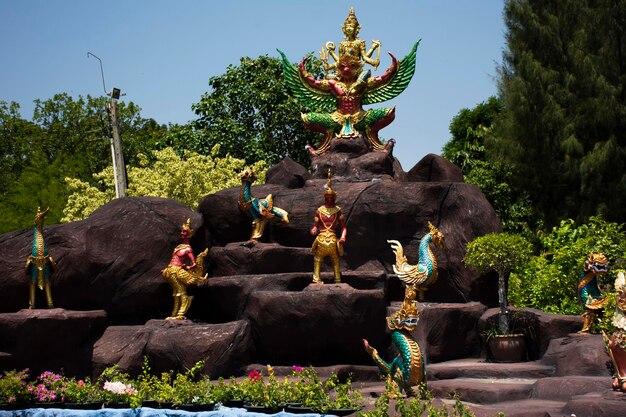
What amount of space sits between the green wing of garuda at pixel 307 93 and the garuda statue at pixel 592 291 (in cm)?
651

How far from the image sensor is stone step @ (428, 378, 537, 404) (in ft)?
34.9

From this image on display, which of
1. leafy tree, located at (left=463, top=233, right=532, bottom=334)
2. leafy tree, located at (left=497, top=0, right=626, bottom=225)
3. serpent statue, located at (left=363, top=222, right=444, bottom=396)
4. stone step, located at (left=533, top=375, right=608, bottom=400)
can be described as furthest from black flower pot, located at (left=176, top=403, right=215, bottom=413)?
leafy tree, located at (left=497, top=0, right=626, bottom=225)

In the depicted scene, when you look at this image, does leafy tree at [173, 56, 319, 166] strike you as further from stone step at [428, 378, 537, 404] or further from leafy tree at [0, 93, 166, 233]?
stone step at [428, 378, 537, 404]

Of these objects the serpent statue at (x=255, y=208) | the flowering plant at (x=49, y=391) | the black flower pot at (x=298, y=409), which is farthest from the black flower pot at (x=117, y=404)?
the serpent statue at (x=255, y=208)

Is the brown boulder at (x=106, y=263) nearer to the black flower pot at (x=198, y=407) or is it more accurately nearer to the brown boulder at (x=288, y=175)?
the brown boulder at (x=288, y=175)

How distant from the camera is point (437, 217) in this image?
15.0 meters

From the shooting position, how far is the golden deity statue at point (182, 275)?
1382 centimetres

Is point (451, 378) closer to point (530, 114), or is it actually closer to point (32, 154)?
point (530, 114)

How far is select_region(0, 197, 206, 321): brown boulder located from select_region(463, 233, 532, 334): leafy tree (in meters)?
4.89

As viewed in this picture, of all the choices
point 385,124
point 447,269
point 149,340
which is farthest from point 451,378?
point 385,124

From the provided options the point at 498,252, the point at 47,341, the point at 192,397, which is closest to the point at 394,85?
the point at 498,252

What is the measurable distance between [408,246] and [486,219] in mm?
1380

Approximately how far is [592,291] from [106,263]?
743 cm

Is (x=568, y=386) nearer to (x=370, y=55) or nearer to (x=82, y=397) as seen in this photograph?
(x=82, y=397)
